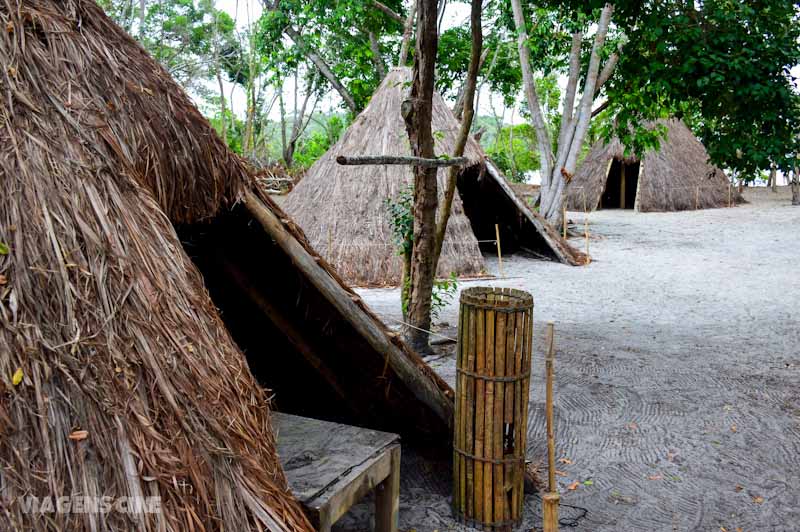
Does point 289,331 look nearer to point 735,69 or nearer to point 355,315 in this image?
point 355,315

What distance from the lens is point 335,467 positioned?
2.50 metres

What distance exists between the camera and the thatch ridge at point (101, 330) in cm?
158

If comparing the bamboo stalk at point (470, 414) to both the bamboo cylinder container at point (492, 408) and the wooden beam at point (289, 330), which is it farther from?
the wooden beam at point (289, 330)

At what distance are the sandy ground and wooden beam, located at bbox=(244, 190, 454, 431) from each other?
535 mm

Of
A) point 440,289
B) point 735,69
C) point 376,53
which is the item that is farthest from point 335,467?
point 376,53

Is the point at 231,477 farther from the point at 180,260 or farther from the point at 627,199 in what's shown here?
the point at 627,199

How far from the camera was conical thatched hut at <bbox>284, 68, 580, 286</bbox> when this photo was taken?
9.55 metres

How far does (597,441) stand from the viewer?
412cm

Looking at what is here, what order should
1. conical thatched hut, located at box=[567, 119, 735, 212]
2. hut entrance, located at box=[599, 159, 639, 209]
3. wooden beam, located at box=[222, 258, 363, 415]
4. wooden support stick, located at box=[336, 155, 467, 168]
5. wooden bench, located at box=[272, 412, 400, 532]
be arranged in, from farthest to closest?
1. hut entrance, located at box=[599, 159, 639, 209]
2. conical thatched hut, located at box=[567, 119, 735, 212]
3. wooden support stick, located at box=[336, 155, 467, 168]
4. wooden beam, located at box=[222, 258, 363, 415]
5. wooden bench, located at box=[272, 412, 400, 532]

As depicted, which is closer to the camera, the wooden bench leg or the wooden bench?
the wooden bench

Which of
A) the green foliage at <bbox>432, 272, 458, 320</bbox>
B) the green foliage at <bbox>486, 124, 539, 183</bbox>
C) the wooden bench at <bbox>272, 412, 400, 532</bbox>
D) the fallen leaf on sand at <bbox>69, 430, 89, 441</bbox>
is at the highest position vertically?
the green foliage at <bbox>486, 124, 539, 183</bbox>

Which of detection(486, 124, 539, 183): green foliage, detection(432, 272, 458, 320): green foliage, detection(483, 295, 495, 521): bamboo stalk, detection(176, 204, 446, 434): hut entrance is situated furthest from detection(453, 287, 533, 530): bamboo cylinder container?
detection(486, 124, 539, 183): green foliage

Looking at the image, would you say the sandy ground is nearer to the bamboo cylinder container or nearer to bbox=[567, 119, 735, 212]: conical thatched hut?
the bamboo cylinder container

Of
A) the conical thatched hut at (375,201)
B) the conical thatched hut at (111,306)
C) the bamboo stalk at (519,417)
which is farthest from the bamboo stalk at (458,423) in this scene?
the conical thatched hut at (375,201)
